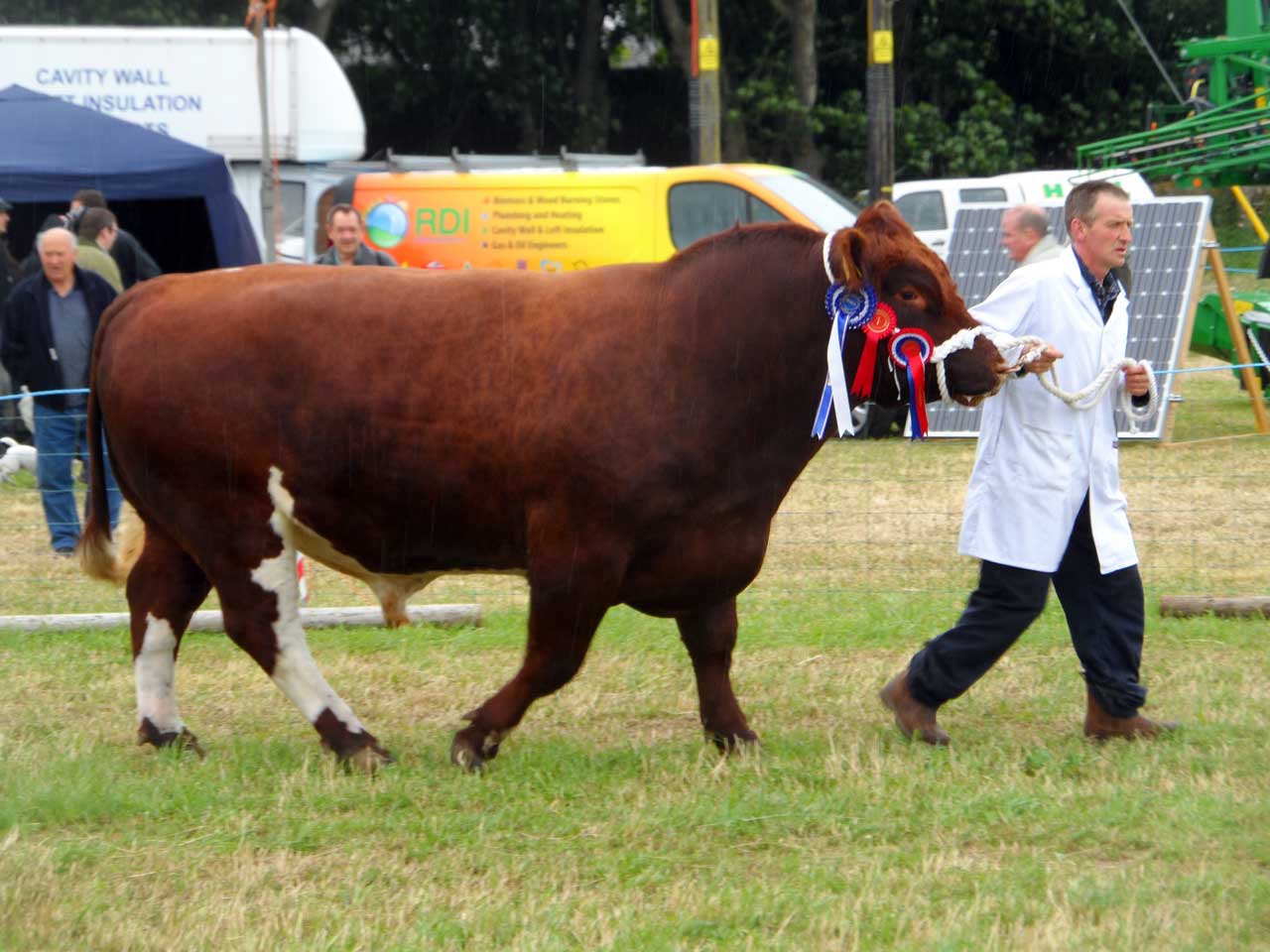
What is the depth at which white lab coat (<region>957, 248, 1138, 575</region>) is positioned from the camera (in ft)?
18.0

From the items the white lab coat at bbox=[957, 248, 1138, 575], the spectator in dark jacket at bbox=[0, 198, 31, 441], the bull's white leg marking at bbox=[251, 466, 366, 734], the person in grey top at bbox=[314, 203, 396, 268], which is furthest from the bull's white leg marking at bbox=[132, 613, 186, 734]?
the spectator in dark jacket at bbox=[0, 198, 31, 441]

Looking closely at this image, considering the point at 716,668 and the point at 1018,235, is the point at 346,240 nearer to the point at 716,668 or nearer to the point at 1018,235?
the point at 1018,235

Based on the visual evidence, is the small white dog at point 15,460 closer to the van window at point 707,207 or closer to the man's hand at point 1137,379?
the van window at point 707,207

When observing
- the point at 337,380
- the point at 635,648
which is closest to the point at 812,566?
the point at 635,648

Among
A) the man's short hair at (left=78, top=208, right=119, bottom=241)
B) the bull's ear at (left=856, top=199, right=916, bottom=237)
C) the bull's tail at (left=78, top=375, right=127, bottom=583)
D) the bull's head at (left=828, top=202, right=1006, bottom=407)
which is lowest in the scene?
the bull's tail at (left=78, top=375, right=127, bottom=583)

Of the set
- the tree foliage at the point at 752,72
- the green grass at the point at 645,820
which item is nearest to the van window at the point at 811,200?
the green grass at the point at 645,820

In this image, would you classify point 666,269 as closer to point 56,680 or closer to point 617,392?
point 617,392

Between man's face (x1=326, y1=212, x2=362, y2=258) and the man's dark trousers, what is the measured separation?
15.6ft

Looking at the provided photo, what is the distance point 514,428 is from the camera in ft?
17.2

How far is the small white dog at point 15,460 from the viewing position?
11891 mm

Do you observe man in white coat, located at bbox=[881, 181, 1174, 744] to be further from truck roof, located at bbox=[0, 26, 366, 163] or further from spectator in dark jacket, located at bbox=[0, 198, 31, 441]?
truck roof, located at bbox=[0, 26, 366, 163]

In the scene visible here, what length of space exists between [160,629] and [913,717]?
100 inches

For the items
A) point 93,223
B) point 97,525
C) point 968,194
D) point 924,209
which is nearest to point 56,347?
point 93,223

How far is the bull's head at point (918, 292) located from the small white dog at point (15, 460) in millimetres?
8131
